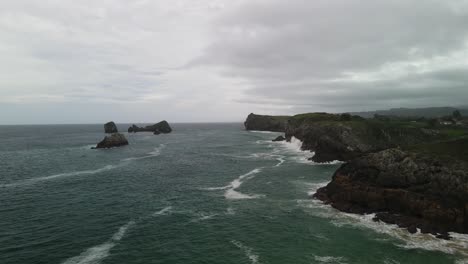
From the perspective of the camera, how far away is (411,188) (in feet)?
140

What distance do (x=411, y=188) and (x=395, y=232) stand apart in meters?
8.47

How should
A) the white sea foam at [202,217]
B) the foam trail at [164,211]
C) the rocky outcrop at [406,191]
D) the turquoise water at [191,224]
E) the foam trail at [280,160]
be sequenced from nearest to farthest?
the turquoise water at [191,224], the rocky outcrop at [406,191], the white sea foam at [202,217], the foam trail at [164,211], the foam trail at [280,160]

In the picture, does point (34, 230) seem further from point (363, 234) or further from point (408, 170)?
point (408, 170)

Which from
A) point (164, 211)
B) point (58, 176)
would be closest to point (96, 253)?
point (164, 211)

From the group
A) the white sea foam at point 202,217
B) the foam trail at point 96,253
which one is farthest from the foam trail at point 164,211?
the foam trail at point 96,253

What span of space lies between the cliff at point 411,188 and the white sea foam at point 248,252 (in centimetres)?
1851

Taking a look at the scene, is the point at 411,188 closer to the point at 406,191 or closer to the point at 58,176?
the point at 406,191

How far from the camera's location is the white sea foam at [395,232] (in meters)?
33.2

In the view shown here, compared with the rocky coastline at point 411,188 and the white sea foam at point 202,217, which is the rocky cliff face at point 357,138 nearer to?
the rocky coastline at point 411,188

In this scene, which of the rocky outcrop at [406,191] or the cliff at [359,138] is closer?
the rocky outcrop at [406,191]

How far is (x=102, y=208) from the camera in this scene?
155 ft

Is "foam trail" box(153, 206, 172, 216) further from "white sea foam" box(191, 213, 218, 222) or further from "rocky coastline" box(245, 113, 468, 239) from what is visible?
"rocky coastline" box(245, 113, 468, 239)

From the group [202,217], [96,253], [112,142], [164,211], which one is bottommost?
[96,253]

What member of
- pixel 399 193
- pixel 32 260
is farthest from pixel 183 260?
pixel 399 193
